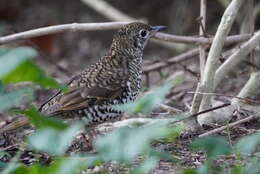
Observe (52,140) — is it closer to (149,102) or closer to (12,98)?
(12,98)

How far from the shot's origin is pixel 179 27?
8812 millimetres

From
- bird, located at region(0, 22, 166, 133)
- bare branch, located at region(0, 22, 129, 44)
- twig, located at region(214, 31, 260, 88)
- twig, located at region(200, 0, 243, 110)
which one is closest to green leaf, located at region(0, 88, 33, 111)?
bird, located at region(0, 22, 166, 133)

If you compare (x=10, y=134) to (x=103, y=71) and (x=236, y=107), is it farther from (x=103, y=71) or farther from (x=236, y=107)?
(x=236, y=107)

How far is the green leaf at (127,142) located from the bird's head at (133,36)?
2.59m

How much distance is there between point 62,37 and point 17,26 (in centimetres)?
66

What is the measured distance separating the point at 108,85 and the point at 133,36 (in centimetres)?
58

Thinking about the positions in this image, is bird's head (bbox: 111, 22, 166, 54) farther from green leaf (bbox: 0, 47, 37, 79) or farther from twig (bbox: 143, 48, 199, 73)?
green leaf (bbox: 0, 47, 37, 79)

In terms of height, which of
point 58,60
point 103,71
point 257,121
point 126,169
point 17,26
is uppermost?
point 17,26

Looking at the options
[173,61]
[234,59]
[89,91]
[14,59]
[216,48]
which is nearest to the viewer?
[14,59]

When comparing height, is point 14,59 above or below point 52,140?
above

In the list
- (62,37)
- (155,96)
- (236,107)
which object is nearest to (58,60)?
(62,37)

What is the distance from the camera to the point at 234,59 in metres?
4.94

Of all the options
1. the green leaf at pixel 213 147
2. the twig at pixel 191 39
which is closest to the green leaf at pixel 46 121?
the green leaf at pixel 213 147

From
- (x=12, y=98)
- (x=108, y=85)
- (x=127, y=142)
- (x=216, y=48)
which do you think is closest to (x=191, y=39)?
(x=216, y=48)
